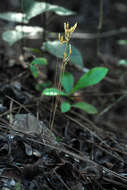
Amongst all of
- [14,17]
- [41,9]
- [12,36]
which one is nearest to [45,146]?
[12,36]

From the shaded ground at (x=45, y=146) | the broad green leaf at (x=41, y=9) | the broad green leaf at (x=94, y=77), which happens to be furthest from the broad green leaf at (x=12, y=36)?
the broad green leaf at (x=94, y=77)

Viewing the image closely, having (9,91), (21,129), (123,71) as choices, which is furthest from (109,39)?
(21,129)

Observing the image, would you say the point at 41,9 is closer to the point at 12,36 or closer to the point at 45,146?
the point at 12,36

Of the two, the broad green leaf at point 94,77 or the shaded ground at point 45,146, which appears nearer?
the shaded ground at point 45,146

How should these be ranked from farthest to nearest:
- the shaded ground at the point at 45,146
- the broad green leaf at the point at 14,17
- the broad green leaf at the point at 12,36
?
the broad green leaf at the point at 14,17 → the broad green leaf at the point at 12,36 → the shaded ground at the point at 45,146

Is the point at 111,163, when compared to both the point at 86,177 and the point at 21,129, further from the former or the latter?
the point at 21,129

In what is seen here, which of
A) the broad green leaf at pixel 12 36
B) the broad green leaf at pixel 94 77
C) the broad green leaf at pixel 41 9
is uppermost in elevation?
the broad green leaf at pixel 41 9

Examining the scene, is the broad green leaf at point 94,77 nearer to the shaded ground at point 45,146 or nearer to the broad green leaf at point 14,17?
the shaded ground at point 45,146

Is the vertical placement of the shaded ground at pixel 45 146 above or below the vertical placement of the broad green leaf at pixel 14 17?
below
